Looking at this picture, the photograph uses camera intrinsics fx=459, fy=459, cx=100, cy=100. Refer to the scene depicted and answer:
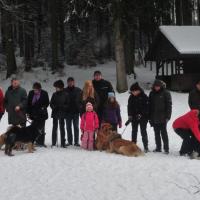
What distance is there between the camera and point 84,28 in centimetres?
3775

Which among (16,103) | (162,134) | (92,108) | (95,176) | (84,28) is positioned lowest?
(95,176)

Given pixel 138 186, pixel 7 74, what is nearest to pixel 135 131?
pixel 138 186

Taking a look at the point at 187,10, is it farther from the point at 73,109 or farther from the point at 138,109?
the point at 138,109

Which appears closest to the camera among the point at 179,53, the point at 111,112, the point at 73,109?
the point at 111,112

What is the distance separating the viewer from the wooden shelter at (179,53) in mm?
24922

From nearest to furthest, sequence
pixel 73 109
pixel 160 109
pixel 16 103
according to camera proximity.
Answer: pixel 160 109 → pixel 16 103 → pixel 73 109

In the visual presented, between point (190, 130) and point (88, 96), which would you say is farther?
point (88, 96)

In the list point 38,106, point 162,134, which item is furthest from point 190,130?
point 38,106

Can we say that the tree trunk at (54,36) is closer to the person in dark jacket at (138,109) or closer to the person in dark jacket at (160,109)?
the person in dark jacket at (138,109)

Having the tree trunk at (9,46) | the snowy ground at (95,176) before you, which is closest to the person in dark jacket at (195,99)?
the snowy ground at (95,176)

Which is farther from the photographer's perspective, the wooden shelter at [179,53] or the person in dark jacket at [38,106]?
the wooden shelter at [179,53]

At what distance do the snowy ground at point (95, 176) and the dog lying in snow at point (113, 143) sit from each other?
23 centimetres

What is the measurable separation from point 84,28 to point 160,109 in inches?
1089

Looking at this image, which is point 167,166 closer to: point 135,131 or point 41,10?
point 135,131
